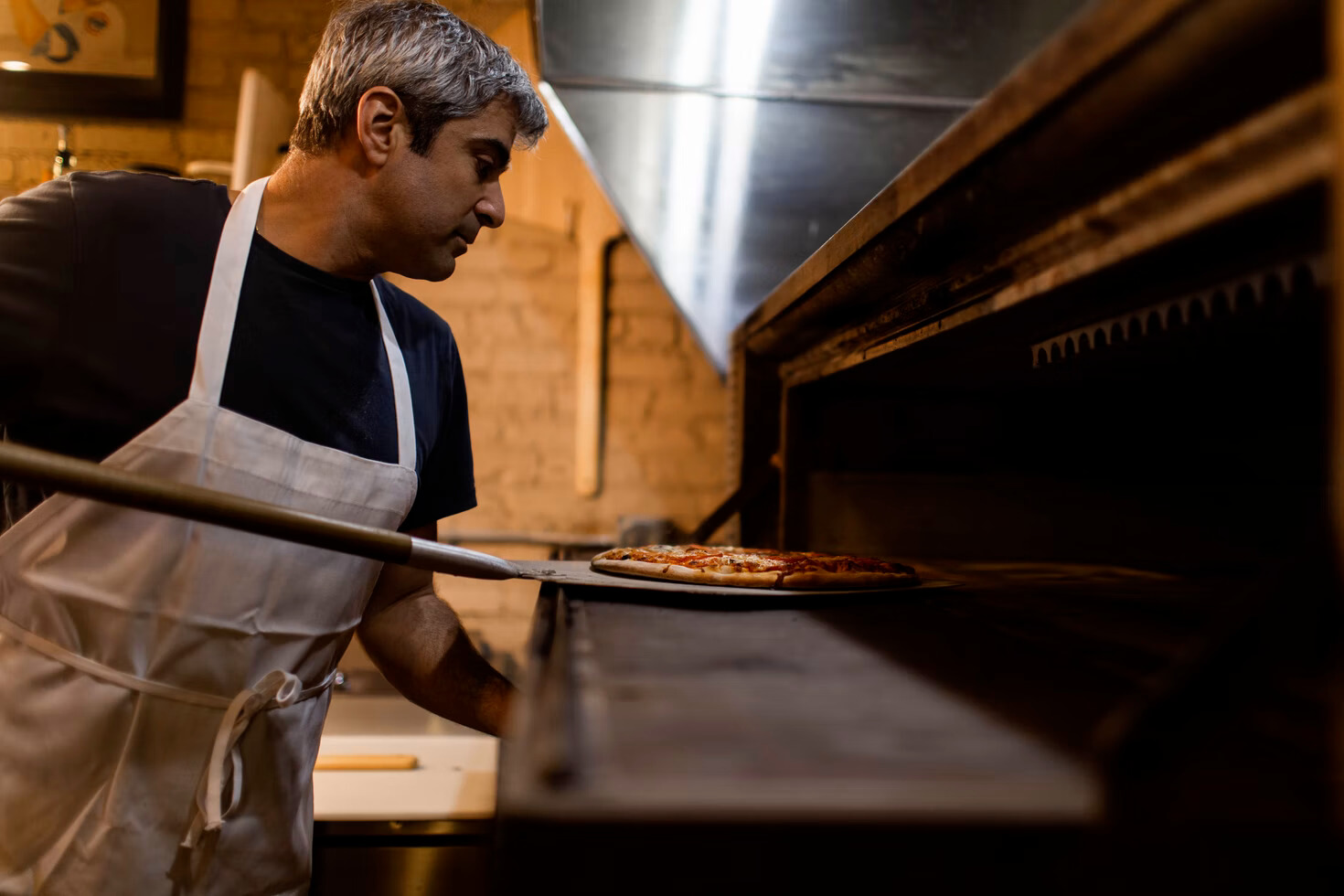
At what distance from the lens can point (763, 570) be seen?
126 centimetres

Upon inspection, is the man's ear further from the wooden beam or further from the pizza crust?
the wooden beam

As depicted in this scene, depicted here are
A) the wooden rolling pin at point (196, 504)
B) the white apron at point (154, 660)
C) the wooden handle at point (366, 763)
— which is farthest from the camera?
the wooden handle at point (366, 763)

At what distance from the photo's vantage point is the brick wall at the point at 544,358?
10.3 feet

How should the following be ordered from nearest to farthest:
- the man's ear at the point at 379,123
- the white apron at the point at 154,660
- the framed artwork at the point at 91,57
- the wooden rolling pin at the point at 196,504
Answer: the wooden rolling pin at the point at 196,504, the white apron at the point at 154,660, the man's ear at the point at 379,123, the framed artwork at the point at 91,57

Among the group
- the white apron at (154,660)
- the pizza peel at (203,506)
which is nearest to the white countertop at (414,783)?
the white apron at (154,660)

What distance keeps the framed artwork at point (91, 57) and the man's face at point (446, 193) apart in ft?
8.15

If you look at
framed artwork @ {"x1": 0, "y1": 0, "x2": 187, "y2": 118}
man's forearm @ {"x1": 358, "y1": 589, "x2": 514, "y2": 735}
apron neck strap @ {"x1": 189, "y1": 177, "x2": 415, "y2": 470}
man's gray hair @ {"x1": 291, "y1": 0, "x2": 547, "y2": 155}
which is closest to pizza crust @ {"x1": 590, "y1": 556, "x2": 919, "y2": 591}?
man's forearm @ {"x1": 358, "y1": 589, "x2": 514, "y2": 735}

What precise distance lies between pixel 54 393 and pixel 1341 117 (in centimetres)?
130

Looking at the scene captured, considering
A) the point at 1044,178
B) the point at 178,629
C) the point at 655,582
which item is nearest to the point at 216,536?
the point at 178,629

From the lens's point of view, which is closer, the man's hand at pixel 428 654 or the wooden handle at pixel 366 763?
the man's hand at pixel 428 654

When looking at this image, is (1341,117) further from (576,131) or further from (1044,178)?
(576,131)

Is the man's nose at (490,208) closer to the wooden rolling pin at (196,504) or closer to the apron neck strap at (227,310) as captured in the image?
the apron neck strap at (227,310)

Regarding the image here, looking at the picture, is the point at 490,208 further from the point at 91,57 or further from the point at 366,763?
the point at 91,57

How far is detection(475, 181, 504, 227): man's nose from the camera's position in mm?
1346
